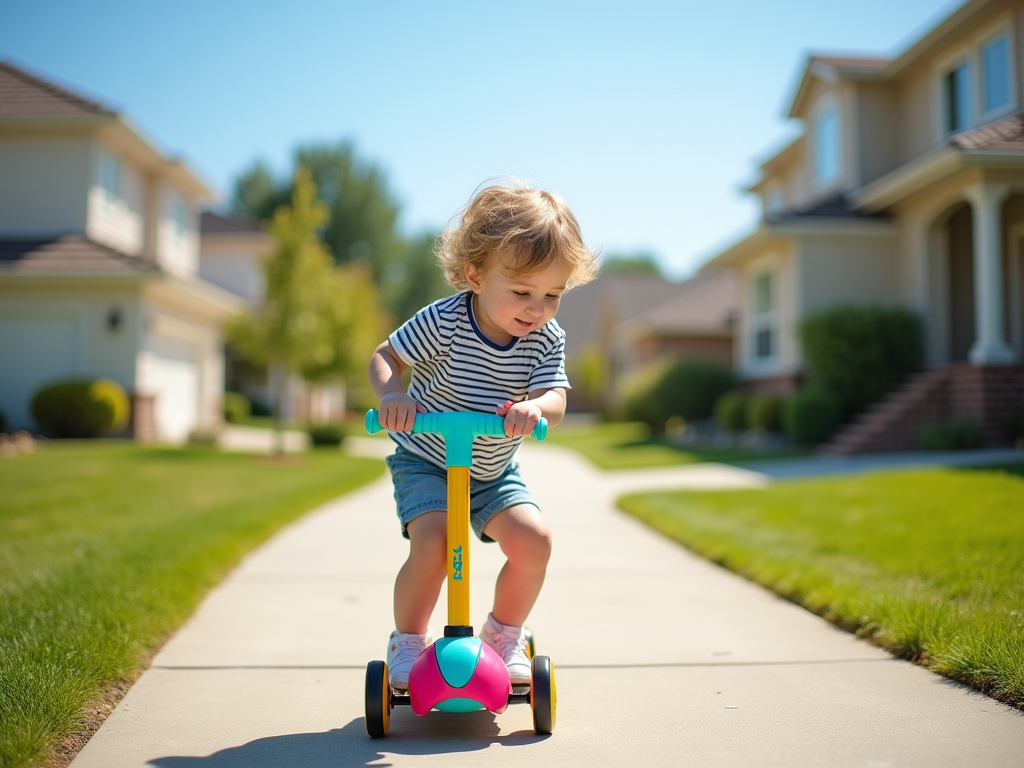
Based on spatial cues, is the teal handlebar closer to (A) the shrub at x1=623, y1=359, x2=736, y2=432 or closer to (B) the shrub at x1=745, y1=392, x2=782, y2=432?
(B) the shrub at x1=745, y1=392, x2=782, y2=432

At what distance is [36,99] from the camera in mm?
17500

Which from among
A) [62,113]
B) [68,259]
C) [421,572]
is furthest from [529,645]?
[62,113]

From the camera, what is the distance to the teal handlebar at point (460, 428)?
2.55 meters

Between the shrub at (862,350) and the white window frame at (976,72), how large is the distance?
333 centimetres

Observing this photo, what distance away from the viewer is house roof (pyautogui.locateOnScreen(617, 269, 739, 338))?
1045 inches

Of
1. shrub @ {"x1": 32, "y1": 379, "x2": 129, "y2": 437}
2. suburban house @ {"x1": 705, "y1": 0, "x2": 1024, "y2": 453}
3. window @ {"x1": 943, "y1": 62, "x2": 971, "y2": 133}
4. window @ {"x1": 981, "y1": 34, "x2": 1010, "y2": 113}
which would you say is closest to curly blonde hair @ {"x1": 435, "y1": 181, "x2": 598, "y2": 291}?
suburban house @ {"x1": 705, "y1": 0, "x2": 1024, "y2": 453}

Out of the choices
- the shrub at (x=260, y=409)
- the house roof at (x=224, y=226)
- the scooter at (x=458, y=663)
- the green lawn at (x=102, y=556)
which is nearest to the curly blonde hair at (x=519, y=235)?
the scooter at (x=458, y=663)

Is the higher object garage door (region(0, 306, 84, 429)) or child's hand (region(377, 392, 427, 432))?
garage door (region(0, 306, 84, 429))

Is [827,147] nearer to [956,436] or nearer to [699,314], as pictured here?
[956,436]

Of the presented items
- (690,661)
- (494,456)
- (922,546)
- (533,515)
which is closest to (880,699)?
(690,661)

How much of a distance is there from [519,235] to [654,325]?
959 inches

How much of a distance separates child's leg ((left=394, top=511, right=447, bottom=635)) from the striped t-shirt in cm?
26

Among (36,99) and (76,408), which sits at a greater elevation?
(36,99)

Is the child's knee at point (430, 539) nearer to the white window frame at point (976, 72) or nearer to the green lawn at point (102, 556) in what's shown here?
the green lawn at point (102, 556)
